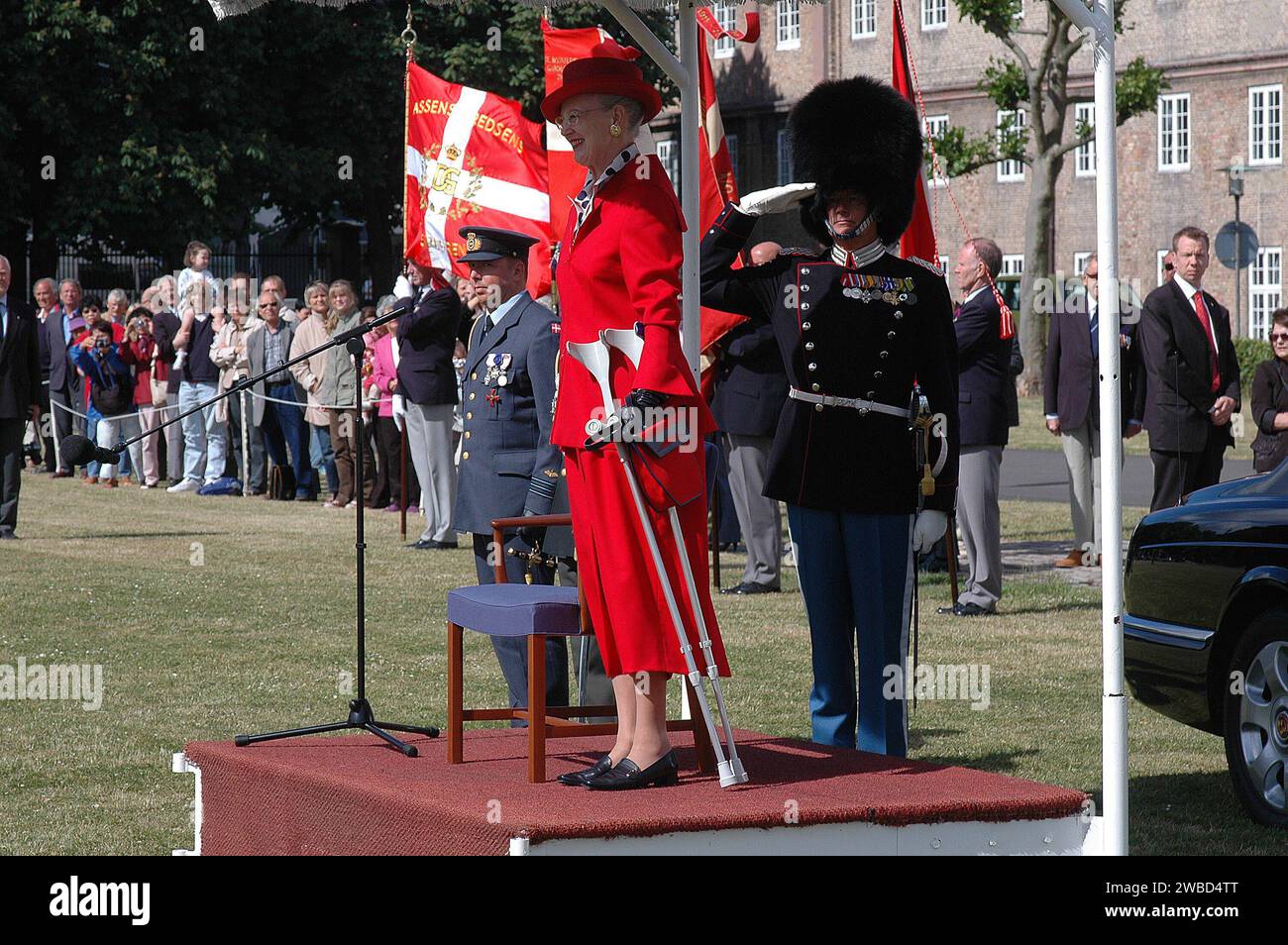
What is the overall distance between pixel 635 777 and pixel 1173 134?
43757 mm

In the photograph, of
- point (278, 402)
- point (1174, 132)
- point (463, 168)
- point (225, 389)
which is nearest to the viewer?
point (463, 168)

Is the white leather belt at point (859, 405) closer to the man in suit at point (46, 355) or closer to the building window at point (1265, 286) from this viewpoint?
the man in suit at point (46, 355)

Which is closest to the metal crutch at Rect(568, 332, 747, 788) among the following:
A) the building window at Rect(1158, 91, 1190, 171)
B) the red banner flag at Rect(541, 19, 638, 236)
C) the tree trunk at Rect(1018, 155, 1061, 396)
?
the red banner flag at Rect(541, 19, 638, 236)

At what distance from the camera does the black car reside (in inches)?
283

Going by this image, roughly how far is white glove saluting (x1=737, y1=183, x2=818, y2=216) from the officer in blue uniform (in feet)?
4.50

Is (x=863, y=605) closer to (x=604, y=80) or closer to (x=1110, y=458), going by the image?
(x=1110, y=458)

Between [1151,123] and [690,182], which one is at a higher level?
[1151,123]

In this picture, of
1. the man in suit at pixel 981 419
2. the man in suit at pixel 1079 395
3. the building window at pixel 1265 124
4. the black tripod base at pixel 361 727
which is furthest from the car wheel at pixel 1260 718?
the building window at pixel 1265 124

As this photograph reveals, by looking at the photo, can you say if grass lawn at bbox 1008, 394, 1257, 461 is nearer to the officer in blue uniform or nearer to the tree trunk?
the tree trunk

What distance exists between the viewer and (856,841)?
18.6 feet

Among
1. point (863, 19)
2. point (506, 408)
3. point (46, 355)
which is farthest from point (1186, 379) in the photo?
point (863, 19)

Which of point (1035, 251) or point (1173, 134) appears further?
point (1173, 134)
